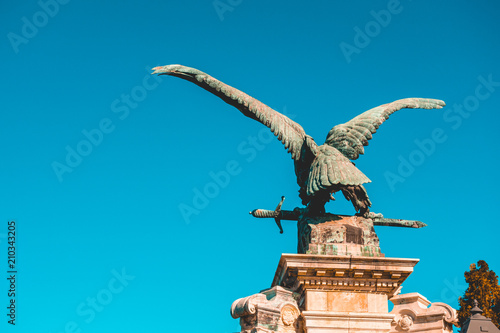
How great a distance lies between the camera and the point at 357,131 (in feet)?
43.7

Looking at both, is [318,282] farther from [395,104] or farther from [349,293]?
[395,104]

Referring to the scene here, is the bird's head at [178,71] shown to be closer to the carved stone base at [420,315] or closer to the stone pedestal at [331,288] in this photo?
the stone pedestal at [331,288]

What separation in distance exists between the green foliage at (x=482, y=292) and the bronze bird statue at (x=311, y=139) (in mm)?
16470

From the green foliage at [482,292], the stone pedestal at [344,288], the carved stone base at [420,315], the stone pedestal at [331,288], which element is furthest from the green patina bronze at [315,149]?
the green foliage at [482,292]

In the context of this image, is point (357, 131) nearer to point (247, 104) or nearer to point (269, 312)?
point (247, 104)

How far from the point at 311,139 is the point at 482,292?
17995 mm

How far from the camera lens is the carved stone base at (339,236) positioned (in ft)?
40.3

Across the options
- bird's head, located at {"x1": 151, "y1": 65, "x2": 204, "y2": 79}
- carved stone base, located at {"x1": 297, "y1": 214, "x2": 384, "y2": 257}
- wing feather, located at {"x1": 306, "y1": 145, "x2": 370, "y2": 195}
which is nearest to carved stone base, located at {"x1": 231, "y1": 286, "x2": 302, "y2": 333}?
carved stone base, located at {"x1": 297, "y1": 214, "x2": 384, "y2": 257}

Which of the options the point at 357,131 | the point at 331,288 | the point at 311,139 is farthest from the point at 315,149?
the point at 331,288

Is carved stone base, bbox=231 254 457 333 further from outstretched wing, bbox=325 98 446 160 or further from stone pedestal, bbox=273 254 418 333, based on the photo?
outstretched wing, bbox=325 98 446 160

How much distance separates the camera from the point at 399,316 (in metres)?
13.3

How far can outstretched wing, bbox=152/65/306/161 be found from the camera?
43.0 feet

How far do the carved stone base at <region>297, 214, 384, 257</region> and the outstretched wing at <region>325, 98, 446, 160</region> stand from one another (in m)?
1.30

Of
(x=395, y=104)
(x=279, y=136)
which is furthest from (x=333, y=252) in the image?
(x=395, y=104)
